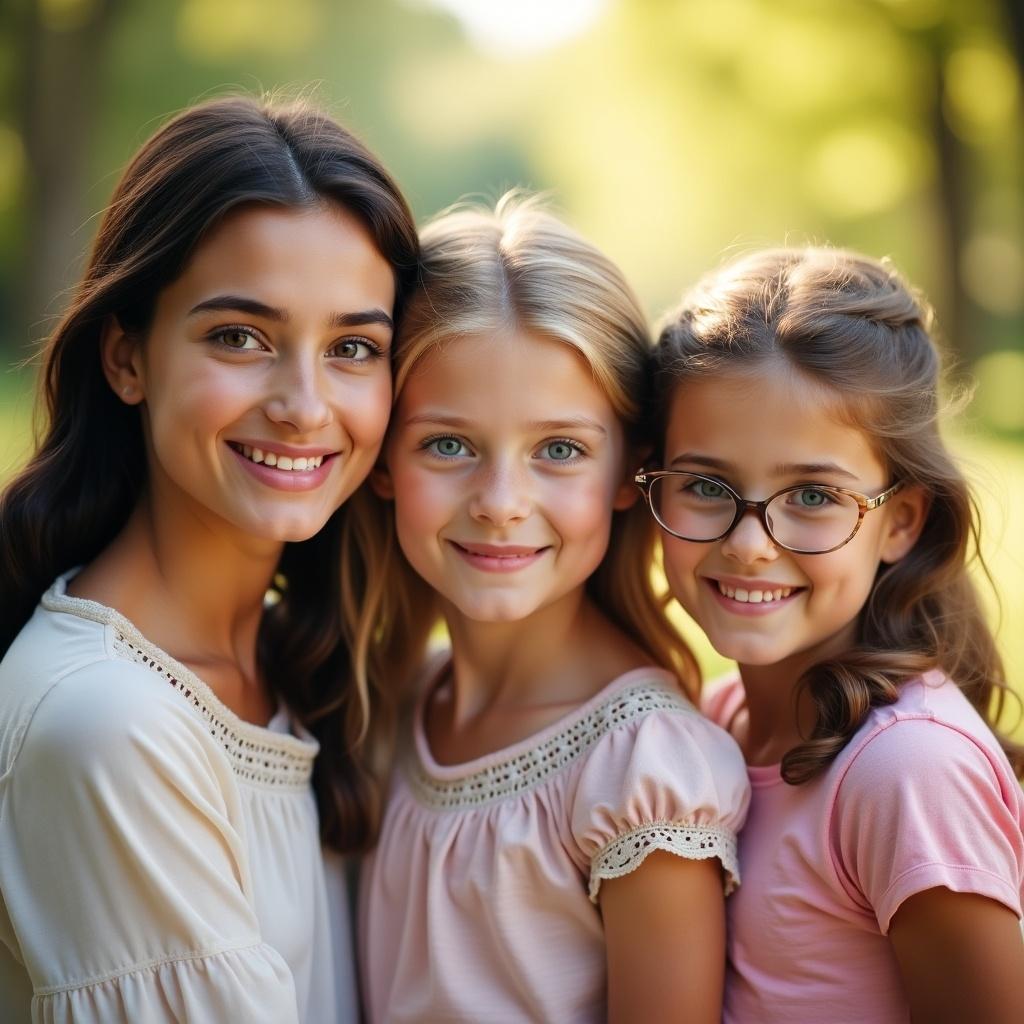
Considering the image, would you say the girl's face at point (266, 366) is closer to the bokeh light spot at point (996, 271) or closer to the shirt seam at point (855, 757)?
the shirt seam at point (855, 757)

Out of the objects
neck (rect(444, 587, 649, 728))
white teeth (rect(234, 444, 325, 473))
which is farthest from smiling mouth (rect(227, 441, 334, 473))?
neck (rect(444, 587, 649, 728))

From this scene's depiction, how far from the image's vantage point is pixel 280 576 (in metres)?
2.72

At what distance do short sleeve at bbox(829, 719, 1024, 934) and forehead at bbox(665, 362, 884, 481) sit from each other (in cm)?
48

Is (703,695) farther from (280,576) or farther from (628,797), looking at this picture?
(280,576)

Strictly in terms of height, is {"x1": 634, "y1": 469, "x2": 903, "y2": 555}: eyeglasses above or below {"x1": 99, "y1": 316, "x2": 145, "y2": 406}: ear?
below

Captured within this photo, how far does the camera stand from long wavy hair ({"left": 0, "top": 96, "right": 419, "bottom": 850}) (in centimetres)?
211

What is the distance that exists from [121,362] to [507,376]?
72 centimetres

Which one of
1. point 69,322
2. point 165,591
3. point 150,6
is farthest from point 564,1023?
point 150,6

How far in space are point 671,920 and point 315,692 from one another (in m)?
0.92

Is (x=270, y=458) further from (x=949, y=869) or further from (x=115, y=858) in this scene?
(x=949, y=869)

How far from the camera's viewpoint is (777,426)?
2127 millimetres

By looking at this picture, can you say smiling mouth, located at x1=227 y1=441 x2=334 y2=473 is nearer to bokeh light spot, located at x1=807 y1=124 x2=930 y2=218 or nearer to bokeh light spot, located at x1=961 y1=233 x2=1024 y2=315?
bokeh light spot, located at x1=961 y1=233 x2=1024 y2=315

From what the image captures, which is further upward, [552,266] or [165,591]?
[552,266]

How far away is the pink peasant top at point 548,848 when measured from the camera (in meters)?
2.03
